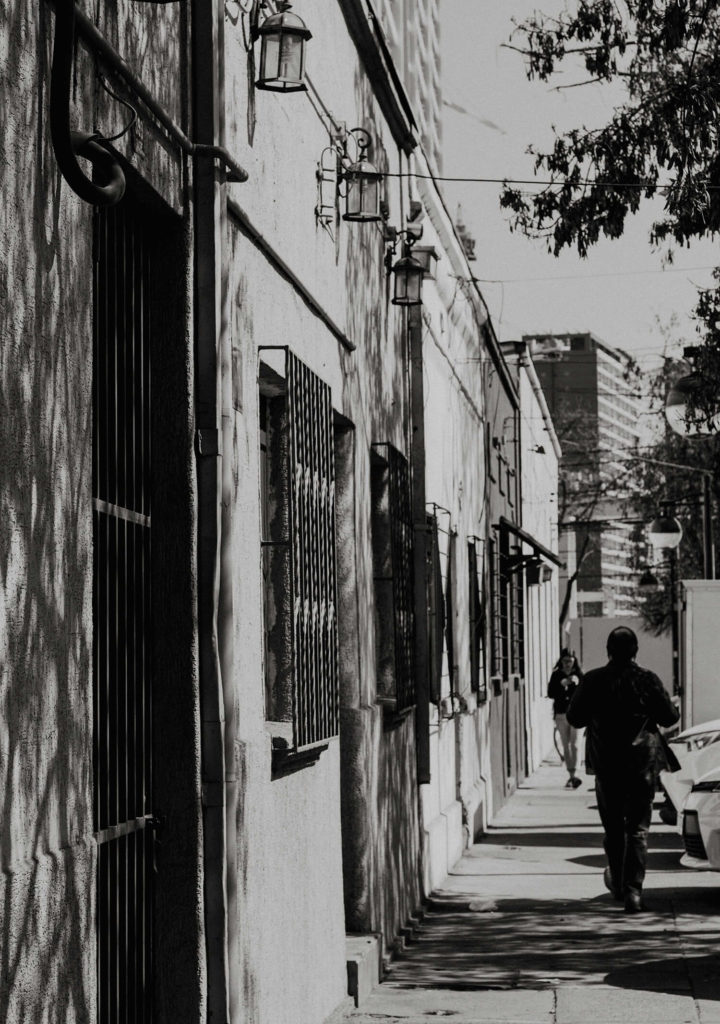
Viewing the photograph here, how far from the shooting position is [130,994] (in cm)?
580

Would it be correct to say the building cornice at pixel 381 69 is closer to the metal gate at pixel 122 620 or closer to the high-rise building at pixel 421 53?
the high-rise building at pixel 421 53

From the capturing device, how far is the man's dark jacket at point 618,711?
1282 centimetres

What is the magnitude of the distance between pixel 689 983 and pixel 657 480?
134 feet

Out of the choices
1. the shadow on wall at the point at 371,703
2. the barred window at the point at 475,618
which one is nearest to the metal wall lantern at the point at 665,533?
the barred window at the point at 475,618

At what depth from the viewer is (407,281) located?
1266 centimetres

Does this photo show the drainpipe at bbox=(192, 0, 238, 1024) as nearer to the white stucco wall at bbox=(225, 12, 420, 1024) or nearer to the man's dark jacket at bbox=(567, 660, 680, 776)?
the white stucco wall at bbox=(225, 12, 420, 1024)

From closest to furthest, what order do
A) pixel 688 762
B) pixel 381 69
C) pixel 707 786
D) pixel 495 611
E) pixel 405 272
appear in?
pixel 381 69 < pixel 405 272 < pixel 707 786 < pixel 688 762 < pixel 495 611

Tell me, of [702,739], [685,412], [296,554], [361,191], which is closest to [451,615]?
[702,739]

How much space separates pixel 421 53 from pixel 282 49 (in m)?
26.4

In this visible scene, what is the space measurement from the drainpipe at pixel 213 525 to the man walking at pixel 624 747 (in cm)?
680

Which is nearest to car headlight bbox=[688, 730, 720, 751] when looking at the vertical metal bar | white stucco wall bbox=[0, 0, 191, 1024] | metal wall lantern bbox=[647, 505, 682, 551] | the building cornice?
the building cornice

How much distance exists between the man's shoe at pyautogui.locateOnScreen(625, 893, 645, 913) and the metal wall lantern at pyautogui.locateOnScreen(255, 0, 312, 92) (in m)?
6.99

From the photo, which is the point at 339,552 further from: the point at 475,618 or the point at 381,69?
the point at 475,618

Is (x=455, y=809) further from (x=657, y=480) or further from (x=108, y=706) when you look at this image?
(x=657, y=480)
